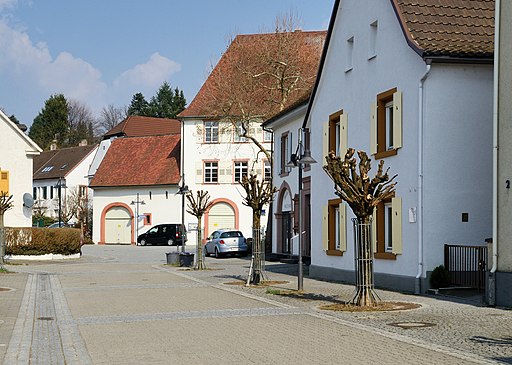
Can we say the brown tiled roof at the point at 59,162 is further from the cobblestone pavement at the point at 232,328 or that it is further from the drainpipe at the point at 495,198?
the drainpipe at the point at 495,198

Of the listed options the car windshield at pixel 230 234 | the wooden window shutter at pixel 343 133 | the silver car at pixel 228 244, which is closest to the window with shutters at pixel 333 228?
the wooden window shutter at pixel 343 133

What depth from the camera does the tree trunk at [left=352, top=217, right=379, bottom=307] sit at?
16.0 metres

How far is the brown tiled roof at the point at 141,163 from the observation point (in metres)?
64.6

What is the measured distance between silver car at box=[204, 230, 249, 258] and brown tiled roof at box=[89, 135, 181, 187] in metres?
18.7

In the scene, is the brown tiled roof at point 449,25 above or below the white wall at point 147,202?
above

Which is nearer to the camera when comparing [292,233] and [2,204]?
[2,204]

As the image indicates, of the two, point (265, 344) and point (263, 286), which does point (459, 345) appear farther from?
point (263, 286)

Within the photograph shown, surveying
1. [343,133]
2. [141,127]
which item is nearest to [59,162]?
[141,127]

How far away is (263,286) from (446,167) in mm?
6473

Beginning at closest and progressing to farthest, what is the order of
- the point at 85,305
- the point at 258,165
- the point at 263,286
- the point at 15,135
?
the point at 85,305, the point at 263,286, the point at 15,135, the point at 258,165

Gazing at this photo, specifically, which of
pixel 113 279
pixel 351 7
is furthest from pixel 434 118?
pixel 113 279

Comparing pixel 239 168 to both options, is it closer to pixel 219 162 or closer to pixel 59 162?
pixel 219 162

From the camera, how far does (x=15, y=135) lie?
44.8m

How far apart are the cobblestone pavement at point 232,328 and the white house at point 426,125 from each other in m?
1.71
